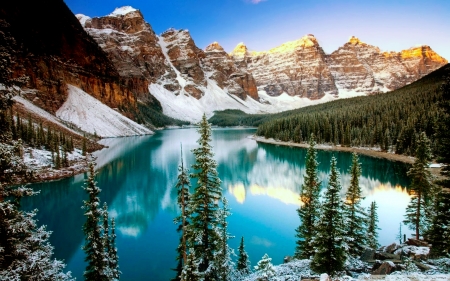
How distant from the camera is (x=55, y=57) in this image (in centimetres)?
13538

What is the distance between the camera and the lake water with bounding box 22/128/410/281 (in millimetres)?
25344

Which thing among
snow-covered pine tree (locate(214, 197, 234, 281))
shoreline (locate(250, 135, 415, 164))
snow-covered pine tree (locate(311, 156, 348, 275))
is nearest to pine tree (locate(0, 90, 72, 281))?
snow-covered pine tree (locate(214, 197, 234, 281))

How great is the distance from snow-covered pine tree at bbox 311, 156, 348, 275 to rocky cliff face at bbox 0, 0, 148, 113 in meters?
112

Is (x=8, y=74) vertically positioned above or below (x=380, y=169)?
above

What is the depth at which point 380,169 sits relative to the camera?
205 feet

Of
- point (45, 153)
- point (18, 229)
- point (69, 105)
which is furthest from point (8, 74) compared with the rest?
point (69, 105)

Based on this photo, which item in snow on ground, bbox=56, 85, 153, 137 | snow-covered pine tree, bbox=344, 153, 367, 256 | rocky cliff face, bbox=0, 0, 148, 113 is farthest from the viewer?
snow on ground, bbox=56, 85, 153, 137

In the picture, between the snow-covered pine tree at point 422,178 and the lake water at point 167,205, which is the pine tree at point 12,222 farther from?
the snow-covered pine tree at point 422,178

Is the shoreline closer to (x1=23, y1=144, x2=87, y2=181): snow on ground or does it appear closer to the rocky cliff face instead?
(x1=23, y1=144, x2=87, y2=181): snow on ground

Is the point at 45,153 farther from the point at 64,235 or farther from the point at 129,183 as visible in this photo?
the point at 64,235

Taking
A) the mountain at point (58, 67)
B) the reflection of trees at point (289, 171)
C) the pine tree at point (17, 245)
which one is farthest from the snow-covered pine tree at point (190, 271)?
the mountain at point (58, 67)

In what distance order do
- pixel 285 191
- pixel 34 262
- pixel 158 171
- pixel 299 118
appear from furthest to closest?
pixel 299 118, pixel 158 171, pixel 285 191, pixel 34 262

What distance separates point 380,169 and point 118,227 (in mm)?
56033

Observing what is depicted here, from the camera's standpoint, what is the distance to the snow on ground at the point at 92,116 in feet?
385
